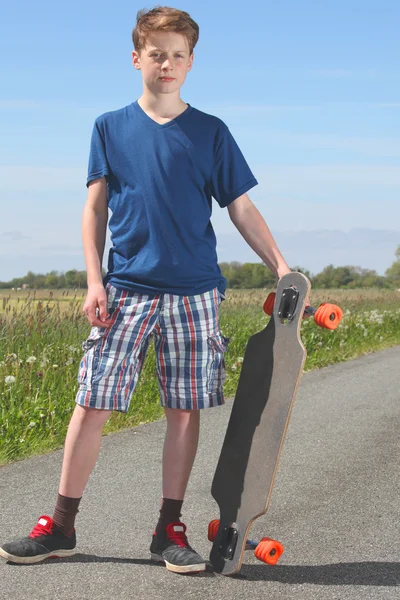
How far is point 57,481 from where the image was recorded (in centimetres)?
481

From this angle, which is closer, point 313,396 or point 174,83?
point 174,83

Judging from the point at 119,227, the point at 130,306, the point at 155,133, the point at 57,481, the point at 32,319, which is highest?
the point at 155,133

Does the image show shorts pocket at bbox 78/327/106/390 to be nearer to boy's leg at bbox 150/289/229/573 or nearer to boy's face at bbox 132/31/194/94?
boy's leg at bbox 150/289/229/573

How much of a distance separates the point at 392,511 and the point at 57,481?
1.77 m

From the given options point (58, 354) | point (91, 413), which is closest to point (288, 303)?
point (91, 413)

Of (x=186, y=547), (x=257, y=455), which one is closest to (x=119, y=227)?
(x=257, y=455)

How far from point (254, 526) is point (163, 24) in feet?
7.39

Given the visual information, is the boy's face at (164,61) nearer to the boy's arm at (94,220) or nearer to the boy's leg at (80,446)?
the boy's arm at (94,220)

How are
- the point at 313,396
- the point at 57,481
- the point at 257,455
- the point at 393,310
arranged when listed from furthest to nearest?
the point at 393,310
the point at 313,396
the point at 57,481
the point at 257,455

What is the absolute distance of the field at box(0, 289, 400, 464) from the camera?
589 cm

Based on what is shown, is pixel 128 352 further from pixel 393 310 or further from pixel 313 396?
pixel 393 310

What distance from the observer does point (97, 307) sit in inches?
136

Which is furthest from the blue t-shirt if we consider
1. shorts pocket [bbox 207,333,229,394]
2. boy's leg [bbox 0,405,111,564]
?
boy's leg [bbox 0,405,111,564]

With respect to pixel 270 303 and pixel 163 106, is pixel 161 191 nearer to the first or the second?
pixel 163 106
